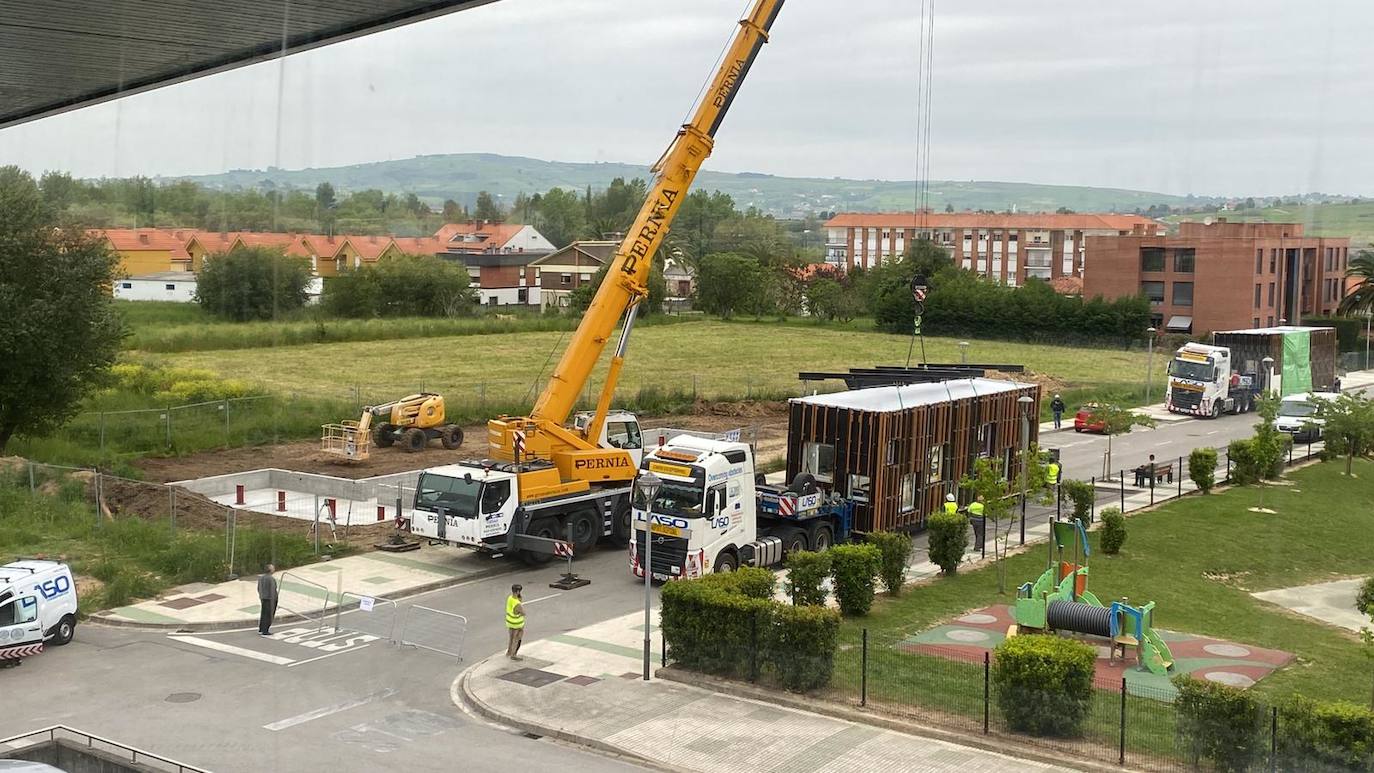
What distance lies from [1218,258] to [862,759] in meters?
60.0

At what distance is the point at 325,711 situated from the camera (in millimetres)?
15727

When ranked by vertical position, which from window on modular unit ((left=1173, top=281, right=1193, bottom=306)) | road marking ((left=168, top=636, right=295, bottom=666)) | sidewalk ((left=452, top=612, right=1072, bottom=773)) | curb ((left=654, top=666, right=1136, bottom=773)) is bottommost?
road marking ((left=168, top=636, right=295, bottom=666))

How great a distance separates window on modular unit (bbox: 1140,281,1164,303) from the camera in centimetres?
7650

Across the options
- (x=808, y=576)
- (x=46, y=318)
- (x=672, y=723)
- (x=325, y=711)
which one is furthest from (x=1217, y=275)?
(x=325, y=711)

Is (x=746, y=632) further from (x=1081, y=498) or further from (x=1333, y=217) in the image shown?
(x=1081, y=498)

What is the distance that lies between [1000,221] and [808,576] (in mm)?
109667

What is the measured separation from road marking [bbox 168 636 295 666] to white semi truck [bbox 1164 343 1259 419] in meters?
38.7

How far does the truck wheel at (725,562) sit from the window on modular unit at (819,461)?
3.28 meters

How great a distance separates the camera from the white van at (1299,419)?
129ft

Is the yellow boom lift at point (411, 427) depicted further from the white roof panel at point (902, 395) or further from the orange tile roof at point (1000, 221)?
the orange tile roof at point (1000, 221)

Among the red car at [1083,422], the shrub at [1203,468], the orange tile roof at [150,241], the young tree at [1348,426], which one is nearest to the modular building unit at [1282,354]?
the red car at [1083,422]

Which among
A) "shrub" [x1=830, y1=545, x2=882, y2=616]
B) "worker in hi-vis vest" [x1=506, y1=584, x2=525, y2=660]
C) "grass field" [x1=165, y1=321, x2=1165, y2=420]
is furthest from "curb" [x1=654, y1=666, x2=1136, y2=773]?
"grass field" [x1=165, y1=321, x2=1165, y2=420]

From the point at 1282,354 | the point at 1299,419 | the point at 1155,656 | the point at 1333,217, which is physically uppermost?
the point at 1333,217

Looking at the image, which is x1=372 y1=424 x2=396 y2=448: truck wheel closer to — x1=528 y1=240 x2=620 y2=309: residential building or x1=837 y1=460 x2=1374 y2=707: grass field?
x1=837 y1=460 x2=1374 y2=707: grass field
